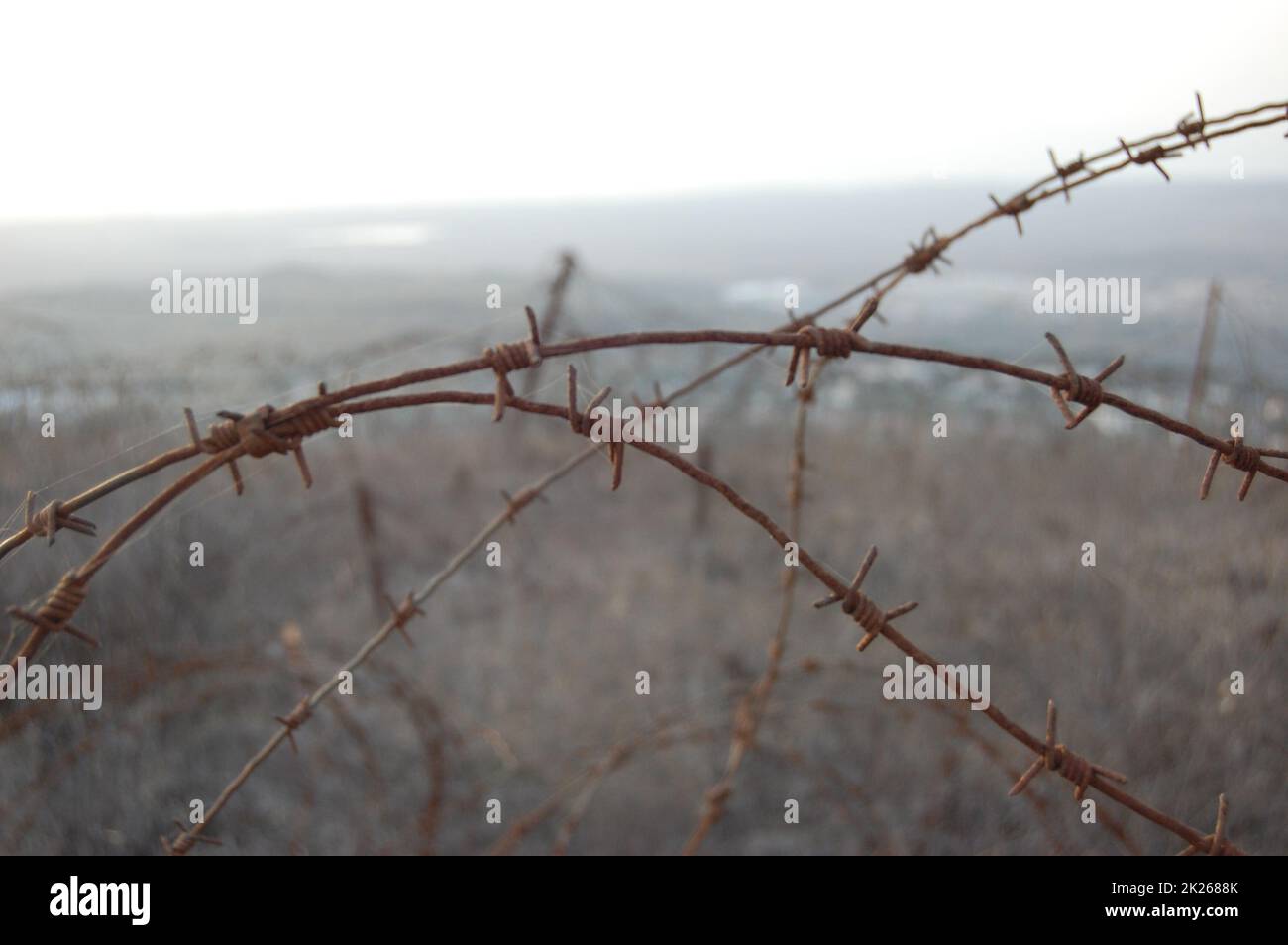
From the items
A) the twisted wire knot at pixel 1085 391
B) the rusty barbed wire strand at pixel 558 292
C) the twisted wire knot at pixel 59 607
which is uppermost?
the rusty barbed wire strand at pixel 558 292

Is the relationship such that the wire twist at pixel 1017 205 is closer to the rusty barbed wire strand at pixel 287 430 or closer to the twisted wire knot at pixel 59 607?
the rusty barbed wire strand at pixel 287 430

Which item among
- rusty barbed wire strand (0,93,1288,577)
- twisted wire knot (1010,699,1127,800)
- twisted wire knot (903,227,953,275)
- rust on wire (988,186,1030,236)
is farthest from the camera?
twisted wire knot (903,227,953,275)

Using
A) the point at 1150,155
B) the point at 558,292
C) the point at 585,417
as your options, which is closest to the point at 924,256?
the point at 1150,155

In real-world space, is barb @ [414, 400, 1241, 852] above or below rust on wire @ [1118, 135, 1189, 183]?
below

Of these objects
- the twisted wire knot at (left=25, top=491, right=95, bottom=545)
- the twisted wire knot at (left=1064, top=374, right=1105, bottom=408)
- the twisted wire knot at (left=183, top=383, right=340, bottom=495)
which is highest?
the twisted wire knot at (left=1064, top=374, right=1105, bottom=408)

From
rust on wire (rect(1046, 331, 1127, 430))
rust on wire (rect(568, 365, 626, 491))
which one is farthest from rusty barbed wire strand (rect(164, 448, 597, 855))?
rust on wire (rect(1046, 331, 1127, 430))

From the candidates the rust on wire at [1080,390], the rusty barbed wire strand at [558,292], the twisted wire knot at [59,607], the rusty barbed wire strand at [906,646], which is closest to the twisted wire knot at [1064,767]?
the rusty barbed wire strand at [906,646]

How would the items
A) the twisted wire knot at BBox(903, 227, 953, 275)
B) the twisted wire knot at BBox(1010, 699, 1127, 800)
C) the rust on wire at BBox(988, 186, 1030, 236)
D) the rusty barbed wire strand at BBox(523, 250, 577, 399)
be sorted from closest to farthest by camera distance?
1. the twisted wire knot at BBox(1010, 699, 1127, 800)
2. the rust on wire at BBox(988, 186, 1030, 236)
3. the twisted wire knot at BBox(903, 227, 953, 275)
4. the rusty barbed wire strand at BBox(523, 250, 577, 399)

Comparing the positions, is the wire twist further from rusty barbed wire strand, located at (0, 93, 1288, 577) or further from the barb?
the barb
